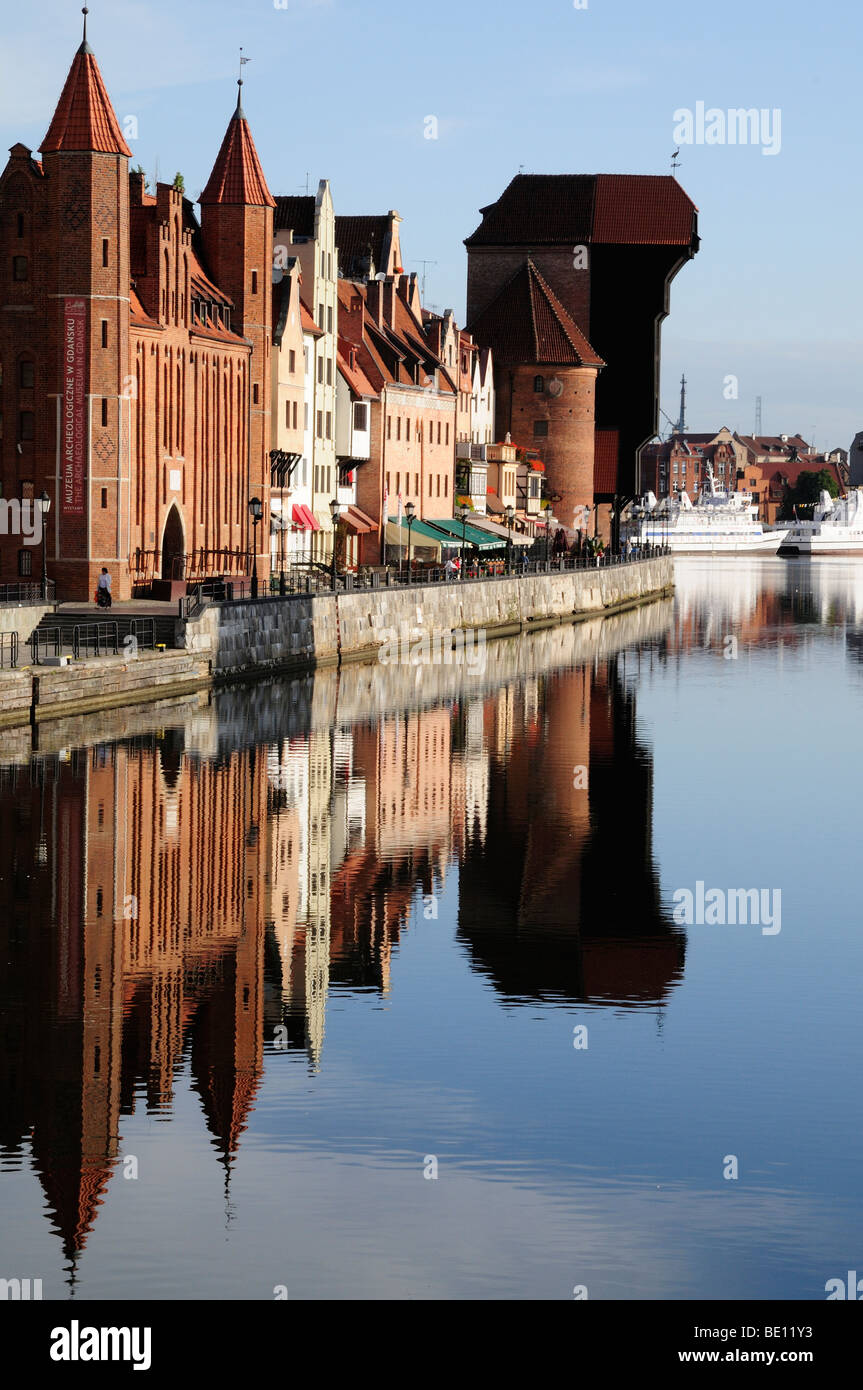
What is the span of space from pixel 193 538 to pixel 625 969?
44.8m

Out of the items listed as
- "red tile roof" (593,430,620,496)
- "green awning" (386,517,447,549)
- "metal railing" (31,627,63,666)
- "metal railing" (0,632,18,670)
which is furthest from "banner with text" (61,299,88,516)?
"red tile roof" (593,430,620,496)

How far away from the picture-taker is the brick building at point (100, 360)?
59.2 metres

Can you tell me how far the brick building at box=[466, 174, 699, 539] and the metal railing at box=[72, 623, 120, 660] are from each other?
253ft

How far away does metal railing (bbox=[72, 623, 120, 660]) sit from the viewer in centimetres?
5059

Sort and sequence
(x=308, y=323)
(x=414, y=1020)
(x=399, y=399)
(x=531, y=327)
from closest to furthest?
(x=414, y=1020) < (x=308, y=323) < (x=399, y=399) < (x=531, y=327)

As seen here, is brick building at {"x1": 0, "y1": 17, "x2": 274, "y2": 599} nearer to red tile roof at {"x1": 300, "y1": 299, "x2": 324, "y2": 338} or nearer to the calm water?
red tile roof at {"x1": 300, "y1": 299, "x2": 324, "y2": 338}

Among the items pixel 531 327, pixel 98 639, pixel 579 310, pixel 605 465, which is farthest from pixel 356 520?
pixel 579 310

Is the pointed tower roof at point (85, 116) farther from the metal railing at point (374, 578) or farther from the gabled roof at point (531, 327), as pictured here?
the gabled roof at point (531, 327)

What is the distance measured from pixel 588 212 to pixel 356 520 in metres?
49.0

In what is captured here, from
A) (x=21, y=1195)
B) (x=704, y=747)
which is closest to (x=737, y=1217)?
(x=21, y=1195)

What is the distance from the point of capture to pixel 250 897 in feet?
100

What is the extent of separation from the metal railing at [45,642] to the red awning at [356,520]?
34181mm

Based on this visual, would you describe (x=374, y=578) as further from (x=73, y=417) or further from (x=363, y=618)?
(x=73, y=417)
